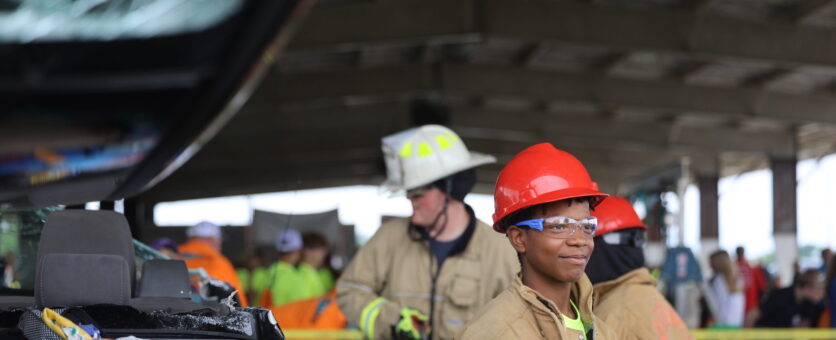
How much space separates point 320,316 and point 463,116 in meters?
15.9

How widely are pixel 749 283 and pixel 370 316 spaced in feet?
42.7

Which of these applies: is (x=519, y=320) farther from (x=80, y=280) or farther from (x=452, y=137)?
(x=452, y=137)

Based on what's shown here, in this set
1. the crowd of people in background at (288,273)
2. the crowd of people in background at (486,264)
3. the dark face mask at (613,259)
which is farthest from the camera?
the crowd of people in background at (288,273)

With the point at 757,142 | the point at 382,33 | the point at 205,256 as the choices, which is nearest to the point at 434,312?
the point at 205,256

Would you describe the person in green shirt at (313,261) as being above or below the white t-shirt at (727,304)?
above

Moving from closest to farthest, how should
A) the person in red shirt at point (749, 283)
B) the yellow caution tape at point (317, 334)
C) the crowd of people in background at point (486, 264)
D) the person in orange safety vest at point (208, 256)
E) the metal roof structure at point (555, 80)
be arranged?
the crowd of people in background at point (486, 264) < the person in orange safety vest at point (208, 256) < the yellow caution tape at point (317, 334) < the metal roof structure at point (555, 80) < the person in red shirt at point (749, 283)

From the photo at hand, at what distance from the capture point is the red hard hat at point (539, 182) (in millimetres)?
2812

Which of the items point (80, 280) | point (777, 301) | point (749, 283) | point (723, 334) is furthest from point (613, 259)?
point (749, 283)

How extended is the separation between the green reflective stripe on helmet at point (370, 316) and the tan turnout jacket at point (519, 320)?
1.81 meters

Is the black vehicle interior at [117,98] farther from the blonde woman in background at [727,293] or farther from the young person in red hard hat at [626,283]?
the blonde woman in background at [727,293]

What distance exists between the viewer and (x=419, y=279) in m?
4.62

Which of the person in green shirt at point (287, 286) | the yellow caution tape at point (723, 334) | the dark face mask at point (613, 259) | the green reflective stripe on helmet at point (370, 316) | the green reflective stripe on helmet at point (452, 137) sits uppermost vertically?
the green reflective stripe on helmet at point (452, 137)

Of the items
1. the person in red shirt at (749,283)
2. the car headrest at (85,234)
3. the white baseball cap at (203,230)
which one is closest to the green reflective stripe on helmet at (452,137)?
the car headrest at (85,234)

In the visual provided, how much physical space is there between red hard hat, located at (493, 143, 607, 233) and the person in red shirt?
1374 centimetres
